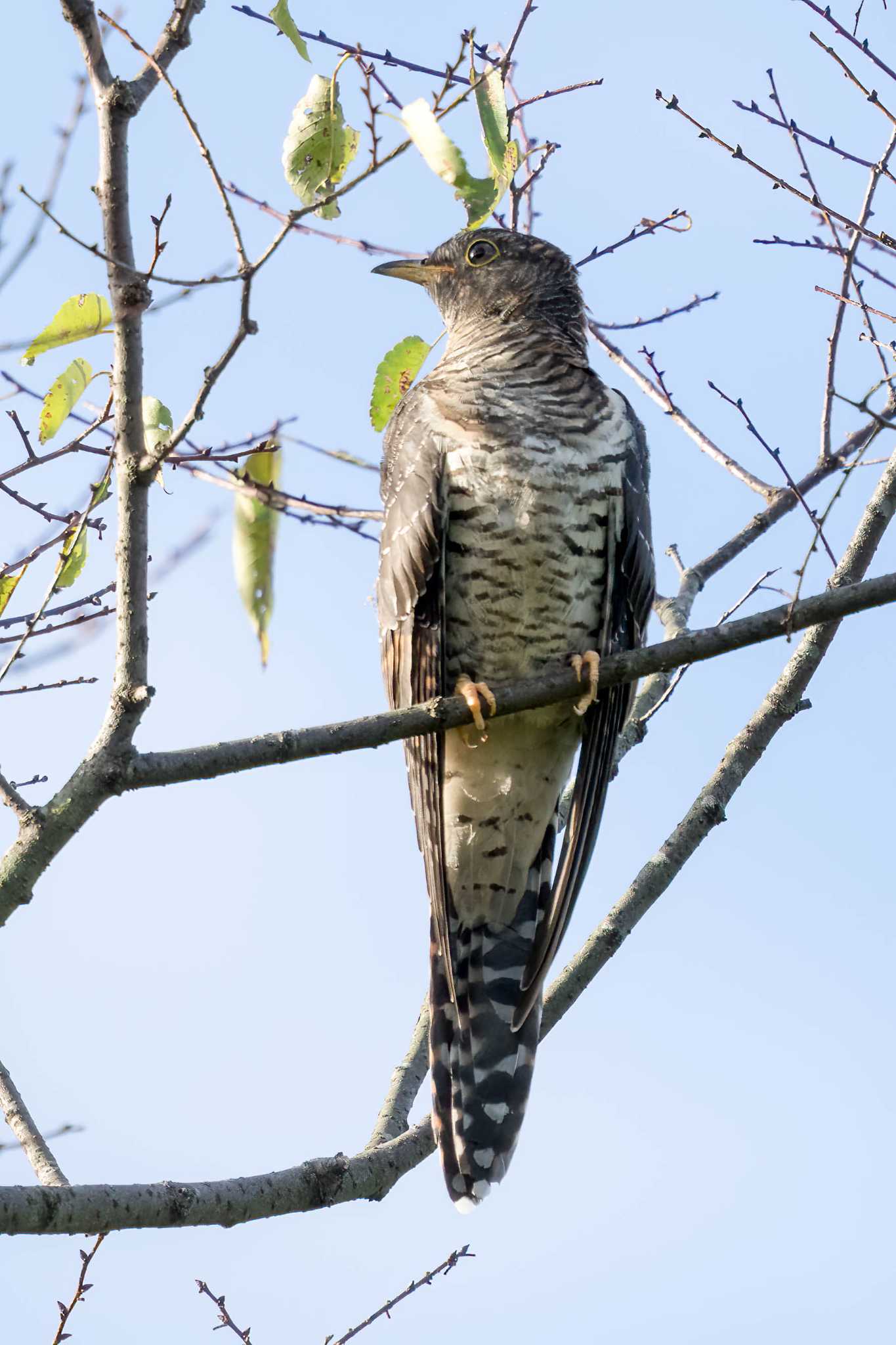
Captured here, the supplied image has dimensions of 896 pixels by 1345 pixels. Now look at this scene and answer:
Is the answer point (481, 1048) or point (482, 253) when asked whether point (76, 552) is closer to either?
point (481, 1048)

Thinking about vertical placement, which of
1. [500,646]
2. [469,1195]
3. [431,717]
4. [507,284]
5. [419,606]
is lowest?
[469,1195]

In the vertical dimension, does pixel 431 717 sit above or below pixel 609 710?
below

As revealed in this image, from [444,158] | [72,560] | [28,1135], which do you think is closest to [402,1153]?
[28,1135]

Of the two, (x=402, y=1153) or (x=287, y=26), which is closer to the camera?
(x=287, y=26)

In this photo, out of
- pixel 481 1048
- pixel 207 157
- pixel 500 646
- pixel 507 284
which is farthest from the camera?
pixel 507 284

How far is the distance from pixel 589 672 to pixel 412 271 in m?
2.75

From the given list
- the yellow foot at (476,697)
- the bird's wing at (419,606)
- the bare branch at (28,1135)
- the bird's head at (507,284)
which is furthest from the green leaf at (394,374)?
the bare branch at (28,1135)

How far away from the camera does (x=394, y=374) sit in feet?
12.9

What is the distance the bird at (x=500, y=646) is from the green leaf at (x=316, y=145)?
1.29m

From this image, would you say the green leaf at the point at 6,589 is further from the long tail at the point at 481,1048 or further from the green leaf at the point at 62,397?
the long tail at the point at 481,1048

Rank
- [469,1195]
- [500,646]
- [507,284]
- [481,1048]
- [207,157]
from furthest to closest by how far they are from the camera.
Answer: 1. [507,284]
2. [500,646]
3. [481,1048]
4. [469,1195]
5. [207,157]

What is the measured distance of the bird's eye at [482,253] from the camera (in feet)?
18.0

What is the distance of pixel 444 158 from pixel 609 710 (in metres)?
2.01

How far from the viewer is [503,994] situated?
4434 millimetres
